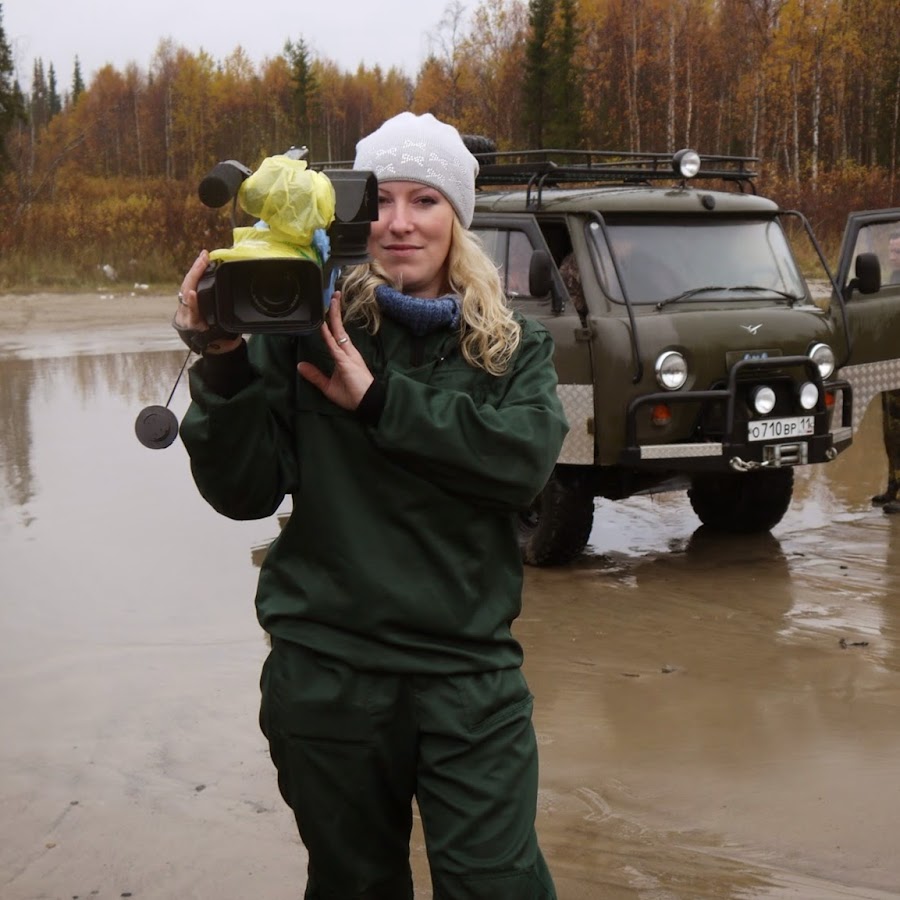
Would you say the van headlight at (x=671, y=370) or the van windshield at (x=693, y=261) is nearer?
the van headlight at (x=671, y=370)

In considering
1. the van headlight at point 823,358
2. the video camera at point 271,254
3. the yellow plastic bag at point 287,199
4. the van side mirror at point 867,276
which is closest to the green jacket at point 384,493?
the video camera at point 271,254

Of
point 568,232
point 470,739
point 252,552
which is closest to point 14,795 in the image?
point 470,739

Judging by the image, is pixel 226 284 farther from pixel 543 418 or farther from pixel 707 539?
pixel 707 539

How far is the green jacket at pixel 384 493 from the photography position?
2453 millimetres

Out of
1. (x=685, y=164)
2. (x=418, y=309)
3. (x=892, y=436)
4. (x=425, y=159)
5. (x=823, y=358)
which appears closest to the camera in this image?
(x=418, y=309)

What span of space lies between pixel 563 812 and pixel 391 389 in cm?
214

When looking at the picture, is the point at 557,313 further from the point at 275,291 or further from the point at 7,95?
the point at 7,95

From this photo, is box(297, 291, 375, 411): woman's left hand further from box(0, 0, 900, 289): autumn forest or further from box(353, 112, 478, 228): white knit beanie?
box(0, 0, 900, 289): autumn forest

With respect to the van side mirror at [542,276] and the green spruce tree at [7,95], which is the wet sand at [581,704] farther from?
the green spruce tree at [7,95]

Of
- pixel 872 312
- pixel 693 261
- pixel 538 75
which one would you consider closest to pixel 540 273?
pixel 693 261

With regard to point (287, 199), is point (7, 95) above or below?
above

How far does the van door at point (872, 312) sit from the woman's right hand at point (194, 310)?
227 inches

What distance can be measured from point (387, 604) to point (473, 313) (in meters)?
0.52

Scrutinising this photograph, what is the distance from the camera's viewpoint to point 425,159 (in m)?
2.74
